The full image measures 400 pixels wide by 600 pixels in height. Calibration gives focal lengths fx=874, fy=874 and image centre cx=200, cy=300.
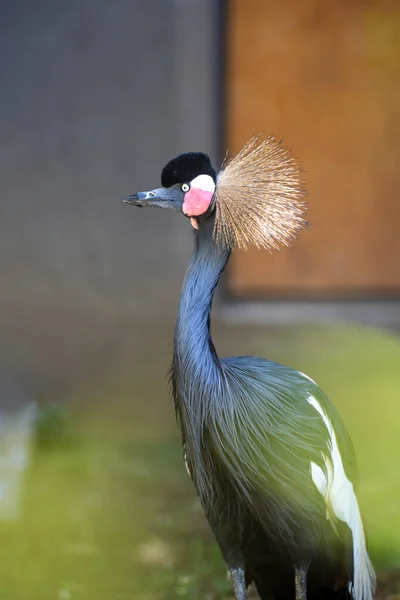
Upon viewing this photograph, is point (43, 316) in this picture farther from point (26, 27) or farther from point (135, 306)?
point (26, 27)

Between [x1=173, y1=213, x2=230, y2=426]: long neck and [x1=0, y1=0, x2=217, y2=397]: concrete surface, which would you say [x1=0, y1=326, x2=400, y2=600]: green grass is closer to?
[x1=0, y1=0, x2=217, y2=397]: concrete surface

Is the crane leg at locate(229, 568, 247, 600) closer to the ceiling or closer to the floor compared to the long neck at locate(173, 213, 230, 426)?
closer to the floor

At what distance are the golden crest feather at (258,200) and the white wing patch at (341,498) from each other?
14.7 inches

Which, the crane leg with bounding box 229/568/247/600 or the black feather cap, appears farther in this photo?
the crane leg with bounding box 229/568/247/600

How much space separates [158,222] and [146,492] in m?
1.04

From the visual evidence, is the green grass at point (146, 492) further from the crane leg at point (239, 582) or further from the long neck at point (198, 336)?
the long neck at point (198, 336)

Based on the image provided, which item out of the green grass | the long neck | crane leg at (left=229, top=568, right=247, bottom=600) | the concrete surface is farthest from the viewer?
the concrete surface

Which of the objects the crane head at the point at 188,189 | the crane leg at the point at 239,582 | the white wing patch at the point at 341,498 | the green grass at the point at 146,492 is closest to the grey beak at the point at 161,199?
the crane head at the point at 188,189

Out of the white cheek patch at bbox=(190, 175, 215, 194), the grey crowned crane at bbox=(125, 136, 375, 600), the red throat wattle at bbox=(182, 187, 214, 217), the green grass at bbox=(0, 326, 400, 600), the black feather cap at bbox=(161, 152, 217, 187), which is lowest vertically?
the green grass at bbox=(0, 326, 400, 600)

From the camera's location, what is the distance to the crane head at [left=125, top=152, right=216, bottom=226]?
5.85 ft

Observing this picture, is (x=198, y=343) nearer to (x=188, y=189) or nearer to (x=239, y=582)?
(x=188, y=189)

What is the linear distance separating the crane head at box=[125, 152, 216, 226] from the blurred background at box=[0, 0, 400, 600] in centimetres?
159

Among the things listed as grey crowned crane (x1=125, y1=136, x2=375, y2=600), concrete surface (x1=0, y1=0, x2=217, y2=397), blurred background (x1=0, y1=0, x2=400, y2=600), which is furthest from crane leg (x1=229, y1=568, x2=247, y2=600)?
concrete surface (x1=0, y1=0, x2=217, y2=397)

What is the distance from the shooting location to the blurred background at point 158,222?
335cm
